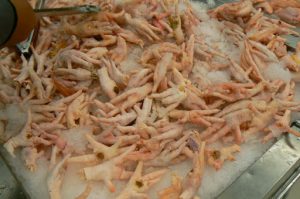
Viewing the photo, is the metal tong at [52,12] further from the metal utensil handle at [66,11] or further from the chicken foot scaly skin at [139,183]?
the chicken foot scaly skin at [139,183]

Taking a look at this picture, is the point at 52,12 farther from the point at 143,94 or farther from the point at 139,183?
the point at 139,183

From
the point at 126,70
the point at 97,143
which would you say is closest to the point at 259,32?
the point at 126,70

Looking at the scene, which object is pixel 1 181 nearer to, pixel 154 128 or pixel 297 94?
pixel 154 128

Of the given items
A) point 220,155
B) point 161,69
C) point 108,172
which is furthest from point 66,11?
point 220,155

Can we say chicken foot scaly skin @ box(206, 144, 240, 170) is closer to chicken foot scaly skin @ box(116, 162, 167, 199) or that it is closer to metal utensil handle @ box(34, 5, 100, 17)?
chicken foot scaly skin @ box(116, 162, 167, 199)

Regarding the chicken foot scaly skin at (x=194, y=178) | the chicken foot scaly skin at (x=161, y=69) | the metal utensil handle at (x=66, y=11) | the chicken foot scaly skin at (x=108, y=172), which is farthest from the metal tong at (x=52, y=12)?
the chicken foot scaly skin at (x=194, y=178)
